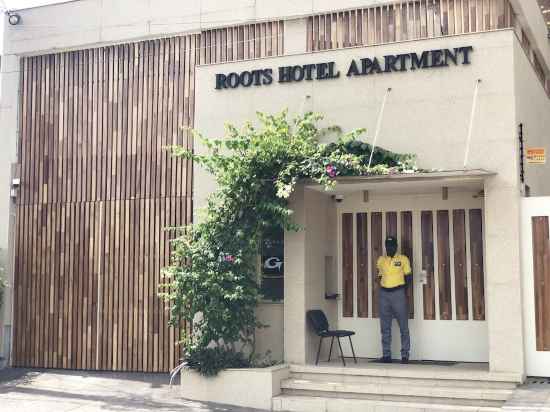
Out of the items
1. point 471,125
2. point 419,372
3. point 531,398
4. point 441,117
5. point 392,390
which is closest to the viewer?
point 531,398

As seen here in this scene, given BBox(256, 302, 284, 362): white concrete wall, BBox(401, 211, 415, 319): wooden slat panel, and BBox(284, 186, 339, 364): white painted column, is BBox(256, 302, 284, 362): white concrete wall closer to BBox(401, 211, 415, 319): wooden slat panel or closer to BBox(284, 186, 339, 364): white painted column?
BBox(284, 186, 339, 364): white painted column

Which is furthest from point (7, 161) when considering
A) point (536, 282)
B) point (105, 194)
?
point (536, 282)

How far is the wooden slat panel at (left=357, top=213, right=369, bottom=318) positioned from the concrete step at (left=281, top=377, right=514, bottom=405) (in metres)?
1.75

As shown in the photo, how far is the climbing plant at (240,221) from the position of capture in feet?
35.1

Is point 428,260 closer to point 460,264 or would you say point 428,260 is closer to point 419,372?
point 460,264

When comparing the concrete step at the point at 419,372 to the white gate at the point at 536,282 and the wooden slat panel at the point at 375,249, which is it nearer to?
the white gate at the point at 536,282

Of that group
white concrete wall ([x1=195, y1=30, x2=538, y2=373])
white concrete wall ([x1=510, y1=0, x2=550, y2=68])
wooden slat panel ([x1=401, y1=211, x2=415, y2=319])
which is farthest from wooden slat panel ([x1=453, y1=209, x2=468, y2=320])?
white concrete wall ([x1=510, y1=0, x2=550, y2=68])

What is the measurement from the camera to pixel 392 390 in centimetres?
996

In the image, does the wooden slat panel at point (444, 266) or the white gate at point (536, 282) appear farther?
the wooden slat panel at point (444, 266)

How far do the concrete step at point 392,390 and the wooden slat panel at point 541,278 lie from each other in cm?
98

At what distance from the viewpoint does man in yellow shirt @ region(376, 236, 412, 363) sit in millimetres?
11219

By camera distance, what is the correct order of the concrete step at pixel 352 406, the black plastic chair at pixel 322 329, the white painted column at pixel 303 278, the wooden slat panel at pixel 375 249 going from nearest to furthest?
the concrete step at pixel 352 406
the black plastic chair at pixel 322 329
the white painted column at pixel 303 278
the wooden slat panel at pixel 375 249

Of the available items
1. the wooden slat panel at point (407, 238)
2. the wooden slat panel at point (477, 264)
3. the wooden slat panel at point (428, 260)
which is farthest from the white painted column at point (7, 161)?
the wooden slat panel at point (477, 264)

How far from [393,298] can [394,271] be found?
0.40 meters
